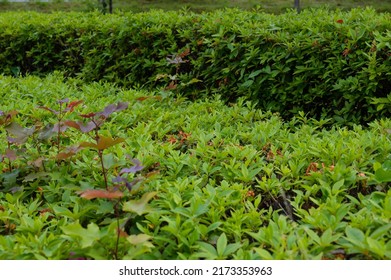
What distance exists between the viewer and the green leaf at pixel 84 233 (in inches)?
53.8

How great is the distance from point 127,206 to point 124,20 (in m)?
3.49

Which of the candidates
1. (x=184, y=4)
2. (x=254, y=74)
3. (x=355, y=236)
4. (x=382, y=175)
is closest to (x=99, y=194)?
(x=355, y=236)

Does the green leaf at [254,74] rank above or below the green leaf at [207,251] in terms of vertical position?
below

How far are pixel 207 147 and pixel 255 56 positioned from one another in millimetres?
1692

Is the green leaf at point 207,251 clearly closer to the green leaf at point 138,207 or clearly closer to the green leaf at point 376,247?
the green leaf at point 138,207

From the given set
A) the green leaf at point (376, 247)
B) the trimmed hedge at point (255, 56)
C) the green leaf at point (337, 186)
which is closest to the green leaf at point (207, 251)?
the green leaf at point (376, 247)

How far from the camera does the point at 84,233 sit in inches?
54.7

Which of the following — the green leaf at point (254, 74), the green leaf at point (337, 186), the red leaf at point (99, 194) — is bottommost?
the green leaf at point (254, 74)

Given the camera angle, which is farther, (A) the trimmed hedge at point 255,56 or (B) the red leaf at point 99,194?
(A) the trimmed hedge at point 255,56

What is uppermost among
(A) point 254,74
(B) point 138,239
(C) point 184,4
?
(B) point 138,239

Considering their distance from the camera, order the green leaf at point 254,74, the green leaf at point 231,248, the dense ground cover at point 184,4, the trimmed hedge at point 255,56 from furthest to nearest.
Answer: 1. the dense ground cover at point 184,4
2. the green leaf at point 254,74
3. the trimmed hedge at point 255,56
4. the green leaf at point 231,248

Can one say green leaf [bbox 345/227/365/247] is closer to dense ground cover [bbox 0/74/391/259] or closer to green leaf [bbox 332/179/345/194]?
dense ground cover [bbox 0/74/391/259]

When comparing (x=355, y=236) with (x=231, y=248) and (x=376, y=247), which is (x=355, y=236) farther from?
(x=231, y=248)

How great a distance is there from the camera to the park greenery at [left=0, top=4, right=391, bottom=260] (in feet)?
4.82
